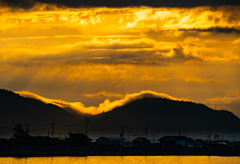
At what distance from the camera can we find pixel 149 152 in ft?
A: 608

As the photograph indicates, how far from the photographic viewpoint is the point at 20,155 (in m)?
159

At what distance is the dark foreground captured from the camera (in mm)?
160750

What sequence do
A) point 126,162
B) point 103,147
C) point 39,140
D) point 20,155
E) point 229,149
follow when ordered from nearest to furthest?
point 126,162 → point 20,155 → point 39,140 → point 103,147 → point 229,149

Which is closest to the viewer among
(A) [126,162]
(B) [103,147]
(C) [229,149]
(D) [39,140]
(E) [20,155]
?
(A) [126,162]

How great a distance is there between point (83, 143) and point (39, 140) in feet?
67.5

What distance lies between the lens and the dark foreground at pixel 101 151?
160750mm

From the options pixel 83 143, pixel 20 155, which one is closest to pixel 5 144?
pixel 20 155

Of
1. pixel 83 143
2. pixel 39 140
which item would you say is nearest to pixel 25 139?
pixel 39 140

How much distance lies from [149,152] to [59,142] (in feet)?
109

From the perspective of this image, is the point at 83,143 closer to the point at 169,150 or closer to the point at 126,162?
the point at 169,150

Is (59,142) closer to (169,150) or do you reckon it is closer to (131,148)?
(131,148)

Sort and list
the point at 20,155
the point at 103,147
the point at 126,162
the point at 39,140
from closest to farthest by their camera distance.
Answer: the point at 126,162, the point at 20,155, the point at 39,140, the point at 103,147

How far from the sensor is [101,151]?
179375 millimetres

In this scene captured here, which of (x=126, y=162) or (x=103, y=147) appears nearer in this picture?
(x=126, y=162)
